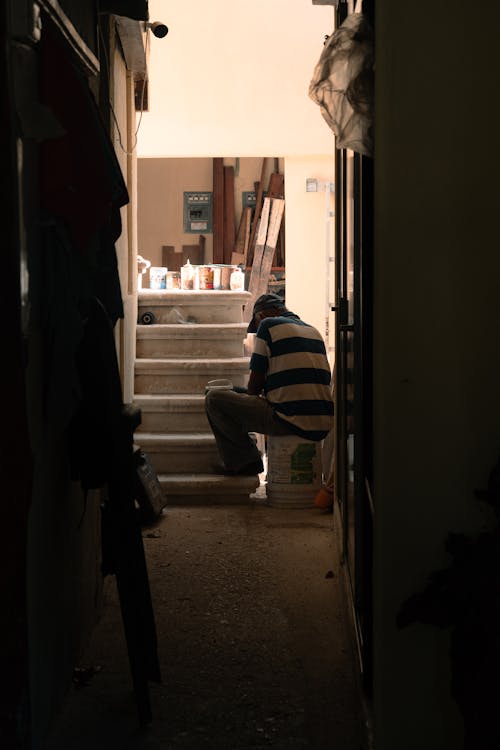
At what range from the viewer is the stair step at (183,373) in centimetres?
668

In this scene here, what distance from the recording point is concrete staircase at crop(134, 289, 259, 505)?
19.4 feet

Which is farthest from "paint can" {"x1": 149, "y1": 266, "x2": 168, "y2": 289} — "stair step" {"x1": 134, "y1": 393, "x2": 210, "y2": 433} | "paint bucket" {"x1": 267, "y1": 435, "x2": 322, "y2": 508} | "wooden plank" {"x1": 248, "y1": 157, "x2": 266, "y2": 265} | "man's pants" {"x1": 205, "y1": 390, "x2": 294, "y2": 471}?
"wooden plank" {"x1": 248, "y1": 157, "x2": 266, "y2": 265}

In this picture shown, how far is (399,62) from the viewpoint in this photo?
200 centimetres

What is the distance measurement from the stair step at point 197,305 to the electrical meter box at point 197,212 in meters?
5.20

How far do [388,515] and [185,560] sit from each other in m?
2.63

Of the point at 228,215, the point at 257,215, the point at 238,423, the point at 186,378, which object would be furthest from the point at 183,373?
the point at 228,215

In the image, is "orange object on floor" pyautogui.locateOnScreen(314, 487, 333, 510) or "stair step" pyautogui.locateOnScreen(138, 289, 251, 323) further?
"stair step" pyautogui.locateOnScreen(138, 289, 251, 323)

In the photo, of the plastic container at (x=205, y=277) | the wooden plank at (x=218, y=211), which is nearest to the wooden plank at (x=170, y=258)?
the wooden plank at (x=218, y=211)

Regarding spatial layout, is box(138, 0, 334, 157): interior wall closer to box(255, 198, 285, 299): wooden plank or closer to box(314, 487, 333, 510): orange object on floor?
box(255, 198, 285, 299): wooden plank

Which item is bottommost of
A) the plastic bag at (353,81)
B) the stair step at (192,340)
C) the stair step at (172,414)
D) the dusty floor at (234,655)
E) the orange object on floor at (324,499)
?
the dusty floor at (234,655)

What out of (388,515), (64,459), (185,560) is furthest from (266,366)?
(388,515)

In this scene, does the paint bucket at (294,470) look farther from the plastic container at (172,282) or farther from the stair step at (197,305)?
the plastic container at (172,282)

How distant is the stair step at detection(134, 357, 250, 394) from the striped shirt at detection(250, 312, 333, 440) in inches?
39.1

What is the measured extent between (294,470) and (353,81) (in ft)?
12.2
